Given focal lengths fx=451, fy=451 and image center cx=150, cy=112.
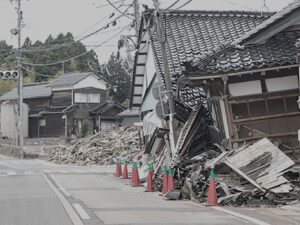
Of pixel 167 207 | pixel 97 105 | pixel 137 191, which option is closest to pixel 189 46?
pixel 137 191

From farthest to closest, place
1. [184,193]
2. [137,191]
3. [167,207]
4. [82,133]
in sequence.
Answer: [82,133], [137,191], [184,193], [167,207]

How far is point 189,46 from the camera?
19578 mm

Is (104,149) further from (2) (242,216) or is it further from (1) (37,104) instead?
(2) (242,216)

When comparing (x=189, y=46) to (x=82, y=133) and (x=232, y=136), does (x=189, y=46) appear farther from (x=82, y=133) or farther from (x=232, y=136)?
(x=82, y=133)

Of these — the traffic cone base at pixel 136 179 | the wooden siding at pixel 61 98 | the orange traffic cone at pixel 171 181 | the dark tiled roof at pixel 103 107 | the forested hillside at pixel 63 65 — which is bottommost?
the traffic cone base at pixel 136 179

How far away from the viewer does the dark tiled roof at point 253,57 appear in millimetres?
13266

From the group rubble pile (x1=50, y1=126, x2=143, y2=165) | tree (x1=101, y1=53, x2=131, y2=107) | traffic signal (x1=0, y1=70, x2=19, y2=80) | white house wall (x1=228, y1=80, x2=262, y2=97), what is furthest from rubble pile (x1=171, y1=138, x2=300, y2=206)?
tree (x1=101, y1=53, x2=131, y2=107)

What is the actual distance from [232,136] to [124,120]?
4741 centimetres

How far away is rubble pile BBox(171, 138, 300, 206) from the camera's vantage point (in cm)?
1132

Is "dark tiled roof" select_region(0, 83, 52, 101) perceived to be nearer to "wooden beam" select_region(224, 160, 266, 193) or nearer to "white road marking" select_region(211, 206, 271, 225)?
"wooden beam" select_region(224, 160, 266, 193)

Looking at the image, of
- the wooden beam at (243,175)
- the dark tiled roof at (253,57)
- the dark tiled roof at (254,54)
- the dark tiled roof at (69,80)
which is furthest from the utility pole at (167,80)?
the dark tiled roof at (69,80)

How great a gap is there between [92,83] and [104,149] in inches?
979

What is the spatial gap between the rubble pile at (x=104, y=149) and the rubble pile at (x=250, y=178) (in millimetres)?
20761

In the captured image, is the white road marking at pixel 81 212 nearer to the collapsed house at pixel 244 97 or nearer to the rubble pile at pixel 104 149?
the collapsed house at pixel 244 97
